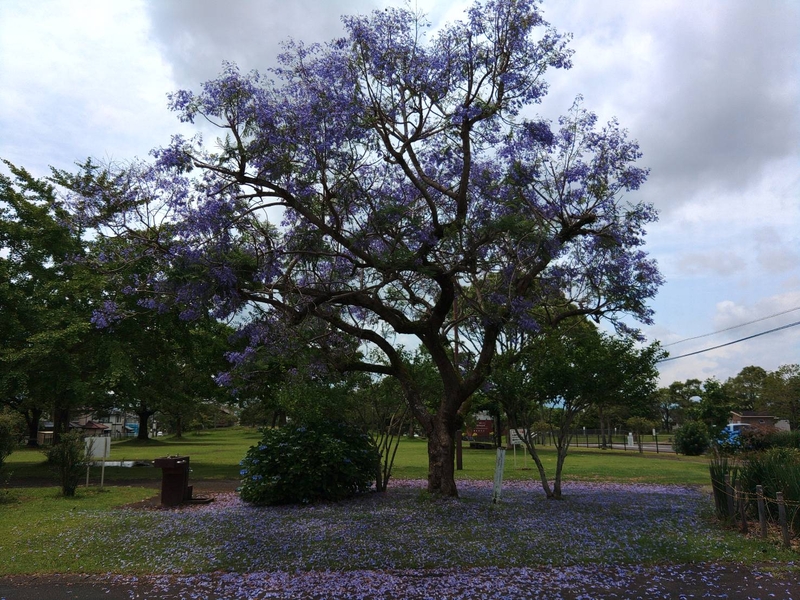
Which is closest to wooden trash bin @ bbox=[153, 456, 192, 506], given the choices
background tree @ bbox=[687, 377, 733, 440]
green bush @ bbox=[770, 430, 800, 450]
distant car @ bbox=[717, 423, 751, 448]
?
distant car @ bbox=[717, 423, 751, 448]

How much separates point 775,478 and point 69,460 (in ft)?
48.5

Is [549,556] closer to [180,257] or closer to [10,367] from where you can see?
[180,257]

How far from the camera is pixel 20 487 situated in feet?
A: 51.3

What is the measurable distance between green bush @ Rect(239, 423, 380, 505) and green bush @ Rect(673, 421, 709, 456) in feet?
95.7

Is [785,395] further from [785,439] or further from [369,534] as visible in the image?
[369,534]

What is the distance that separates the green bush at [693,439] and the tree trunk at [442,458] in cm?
2860

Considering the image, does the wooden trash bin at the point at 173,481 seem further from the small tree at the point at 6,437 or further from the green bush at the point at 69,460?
the small tree at the point at 6,437

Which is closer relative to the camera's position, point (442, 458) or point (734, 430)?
point (442, 458)

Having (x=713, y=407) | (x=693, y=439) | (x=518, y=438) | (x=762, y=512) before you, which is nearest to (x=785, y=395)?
(x=713, y=407)

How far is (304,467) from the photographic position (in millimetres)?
11906

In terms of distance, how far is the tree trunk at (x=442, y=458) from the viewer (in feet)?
40.0

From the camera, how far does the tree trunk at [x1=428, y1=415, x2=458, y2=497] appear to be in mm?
12188

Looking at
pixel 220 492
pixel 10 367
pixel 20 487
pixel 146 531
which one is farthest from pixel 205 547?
Result: pixel 10 367

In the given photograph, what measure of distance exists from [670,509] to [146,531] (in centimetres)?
1011
